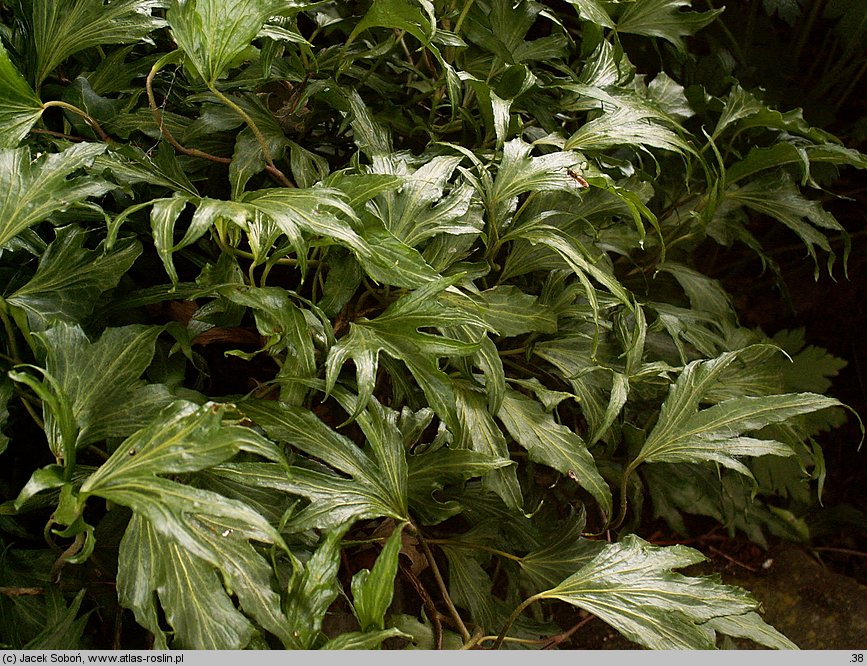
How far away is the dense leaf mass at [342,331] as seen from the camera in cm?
59

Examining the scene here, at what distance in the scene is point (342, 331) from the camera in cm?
77

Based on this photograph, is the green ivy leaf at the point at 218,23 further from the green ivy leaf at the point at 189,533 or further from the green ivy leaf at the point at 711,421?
the green ivy leaf at the point at 711,421

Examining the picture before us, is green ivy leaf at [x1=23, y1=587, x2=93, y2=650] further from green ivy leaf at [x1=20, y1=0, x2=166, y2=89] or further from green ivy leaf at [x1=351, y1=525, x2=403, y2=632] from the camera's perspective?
green ivy leaf at [x1=20, y1=0, x2=166, y2=89]

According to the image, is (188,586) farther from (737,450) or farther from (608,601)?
(737,450)

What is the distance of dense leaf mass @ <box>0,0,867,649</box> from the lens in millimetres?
589

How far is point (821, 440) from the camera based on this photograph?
1646mm

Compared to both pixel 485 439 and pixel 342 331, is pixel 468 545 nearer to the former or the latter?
pixel 485 439

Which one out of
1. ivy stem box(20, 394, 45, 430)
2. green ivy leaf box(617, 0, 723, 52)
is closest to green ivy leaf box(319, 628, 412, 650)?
ivy stem box(20, 394, 45, 430)

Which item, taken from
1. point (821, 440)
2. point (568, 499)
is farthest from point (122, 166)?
point (821, 440)

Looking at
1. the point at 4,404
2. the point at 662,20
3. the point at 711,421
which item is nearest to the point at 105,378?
the point at 4,404

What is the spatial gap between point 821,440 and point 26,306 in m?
1.53

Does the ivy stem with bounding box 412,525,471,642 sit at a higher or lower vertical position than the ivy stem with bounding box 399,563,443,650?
higher

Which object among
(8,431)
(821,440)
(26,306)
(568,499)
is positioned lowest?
(821,440)

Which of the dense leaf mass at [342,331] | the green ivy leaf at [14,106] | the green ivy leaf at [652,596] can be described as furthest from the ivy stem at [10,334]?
the green ivy leaf at [652,596]
